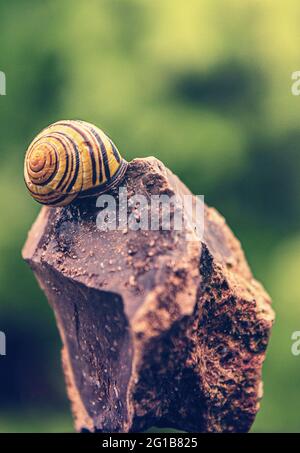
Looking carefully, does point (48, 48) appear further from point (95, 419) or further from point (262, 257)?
point (95, 419)

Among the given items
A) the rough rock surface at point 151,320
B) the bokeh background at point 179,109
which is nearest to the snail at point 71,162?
the rough rock surface at point 151,320

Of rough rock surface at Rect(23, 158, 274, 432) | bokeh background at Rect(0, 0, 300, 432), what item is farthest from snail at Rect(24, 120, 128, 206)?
bokeh background at Rect(0, 0, 300, 432)

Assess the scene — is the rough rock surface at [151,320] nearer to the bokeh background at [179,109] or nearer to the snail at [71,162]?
the snail at [71,162]

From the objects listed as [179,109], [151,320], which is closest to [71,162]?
[151,320]

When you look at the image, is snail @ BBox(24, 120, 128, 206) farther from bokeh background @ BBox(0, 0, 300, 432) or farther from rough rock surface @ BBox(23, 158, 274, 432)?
bokeh background @ BBox(0, 0, 300, 432)

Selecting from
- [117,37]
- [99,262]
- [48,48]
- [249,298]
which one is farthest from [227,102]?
[99,262]
